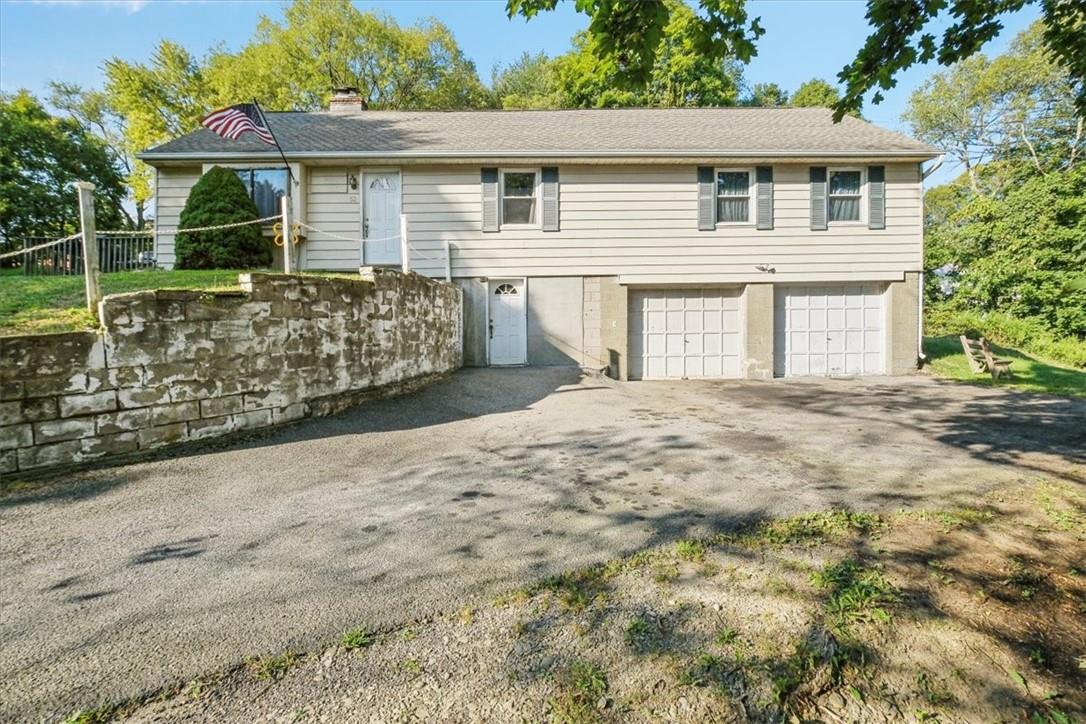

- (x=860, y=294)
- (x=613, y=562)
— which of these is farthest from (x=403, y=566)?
(x=860, y=294)

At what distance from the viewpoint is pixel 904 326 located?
12391mm

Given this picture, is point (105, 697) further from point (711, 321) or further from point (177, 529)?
point (711, 321)

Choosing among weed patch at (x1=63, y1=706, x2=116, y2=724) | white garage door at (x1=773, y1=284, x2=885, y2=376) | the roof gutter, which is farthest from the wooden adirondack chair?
weed patch at (x1=63, y1=706, x2=116, y2=724)

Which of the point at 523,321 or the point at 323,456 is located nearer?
the point at 323,456

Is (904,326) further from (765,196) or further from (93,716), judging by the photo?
(93,716)

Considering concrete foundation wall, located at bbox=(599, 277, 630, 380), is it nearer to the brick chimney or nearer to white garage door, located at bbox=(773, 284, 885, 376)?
white garage door, located at bbox=(773, 284, 885, 376)

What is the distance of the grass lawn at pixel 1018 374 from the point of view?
9.90 metres

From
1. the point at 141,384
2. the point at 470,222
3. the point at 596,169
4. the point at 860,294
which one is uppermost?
the point at 596,169

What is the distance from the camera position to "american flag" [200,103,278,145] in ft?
27.3

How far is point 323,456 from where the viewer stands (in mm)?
5055

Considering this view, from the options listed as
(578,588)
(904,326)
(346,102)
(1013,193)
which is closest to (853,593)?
(578,588)

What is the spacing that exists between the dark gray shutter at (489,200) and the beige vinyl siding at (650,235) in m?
0.17

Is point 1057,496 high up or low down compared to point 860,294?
down

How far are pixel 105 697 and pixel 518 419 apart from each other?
5.24 meters
